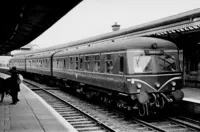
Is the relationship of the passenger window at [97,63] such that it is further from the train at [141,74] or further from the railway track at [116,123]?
the railway track at [116,123]

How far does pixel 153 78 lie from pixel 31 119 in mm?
4188

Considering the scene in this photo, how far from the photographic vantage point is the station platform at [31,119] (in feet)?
24.0

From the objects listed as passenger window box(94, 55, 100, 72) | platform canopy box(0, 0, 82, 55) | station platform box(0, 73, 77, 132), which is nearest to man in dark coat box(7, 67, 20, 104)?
station platform box(0, 73, 77, 132)

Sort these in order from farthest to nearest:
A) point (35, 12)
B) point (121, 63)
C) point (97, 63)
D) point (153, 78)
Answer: point (97, 63), point (121, 63), point (153, 78), point (35, 12)

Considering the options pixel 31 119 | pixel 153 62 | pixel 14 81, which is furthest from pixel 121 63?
pixel 14 81

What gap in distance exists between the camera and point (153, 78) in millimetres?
9664

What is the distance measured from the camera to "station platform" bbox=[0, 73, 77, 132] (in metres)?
7.33

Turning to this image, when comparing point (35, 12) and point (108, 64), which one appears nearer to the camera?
point (35, 12)

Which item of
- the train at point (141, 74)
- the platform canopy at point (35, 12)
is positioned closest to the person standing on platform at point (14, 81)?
the platform canopy at point (35, 12)

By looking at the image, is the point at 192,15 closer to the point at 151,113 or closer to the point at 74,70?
the point at 151,113

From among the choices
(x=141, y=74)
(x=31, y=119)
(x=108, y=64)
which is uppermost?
(x=108, y=64)

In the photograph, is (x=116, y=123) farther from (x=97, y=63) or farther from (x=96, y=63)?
(x=96, y=63)

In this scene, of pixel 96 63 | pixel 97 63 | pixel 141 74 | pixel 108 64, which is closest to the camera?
pixel 141 74

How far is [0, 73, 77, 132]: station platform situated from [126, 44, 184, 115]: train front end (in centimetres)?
267
